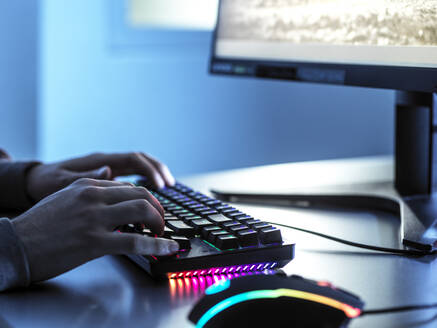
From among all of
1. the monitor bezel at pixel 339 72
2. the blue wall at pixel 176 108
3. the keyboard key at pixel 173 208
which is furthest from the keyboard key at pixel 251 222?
the blue wall at pixel 176 108

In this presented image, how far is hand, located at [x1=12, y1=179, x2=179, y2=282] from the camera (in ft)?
1.59

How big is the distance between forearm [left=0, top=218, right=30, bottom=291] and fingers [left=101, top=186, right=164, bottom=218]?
0.08 m

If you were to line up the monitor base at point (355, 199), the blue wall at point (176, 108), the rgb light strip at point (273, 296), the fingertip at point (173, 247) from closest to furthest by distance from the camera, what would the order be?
the rgb light strip at point (273, 296) → the fingertip at point (173, 247) → the monitor base at point (355, 199) → the blue wall at point (176, 108)

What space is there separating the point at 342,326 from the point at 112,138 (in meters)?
2.14

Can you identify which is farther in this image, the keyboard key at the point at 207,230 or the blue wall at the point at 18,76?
the blue wall at the point at 18,76

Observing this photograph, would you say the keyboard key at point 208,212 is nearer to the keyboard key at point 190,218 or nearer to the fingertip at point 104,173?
the keyboard key at point 190,218

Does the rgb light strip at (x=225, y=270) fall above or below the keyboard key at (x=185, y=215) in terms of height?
below

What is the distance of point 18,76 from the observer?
2.23 metres

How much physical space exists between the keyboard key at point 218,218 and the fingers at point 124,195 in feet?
0.19

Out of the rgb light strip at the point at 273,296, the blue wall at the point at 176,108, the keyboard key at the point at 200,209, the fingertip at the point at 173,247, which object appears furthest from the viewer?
the blue wall at the point at 176,108

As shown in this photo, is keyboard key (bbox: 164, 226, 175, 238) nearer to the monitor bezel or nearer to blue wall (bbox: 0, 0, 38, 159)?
the monitor bezel

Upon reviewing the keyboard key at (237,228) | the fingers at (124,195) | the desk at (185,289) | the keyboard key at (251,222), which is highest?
the fingers at (124,195)

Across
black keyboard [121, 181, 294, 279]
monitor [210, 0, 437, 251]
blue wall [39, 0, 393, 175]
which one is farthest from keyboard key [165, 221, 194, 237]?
blue wall [39, 0, 393, 175]

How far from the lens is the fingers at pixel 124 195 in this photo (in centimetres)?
52
